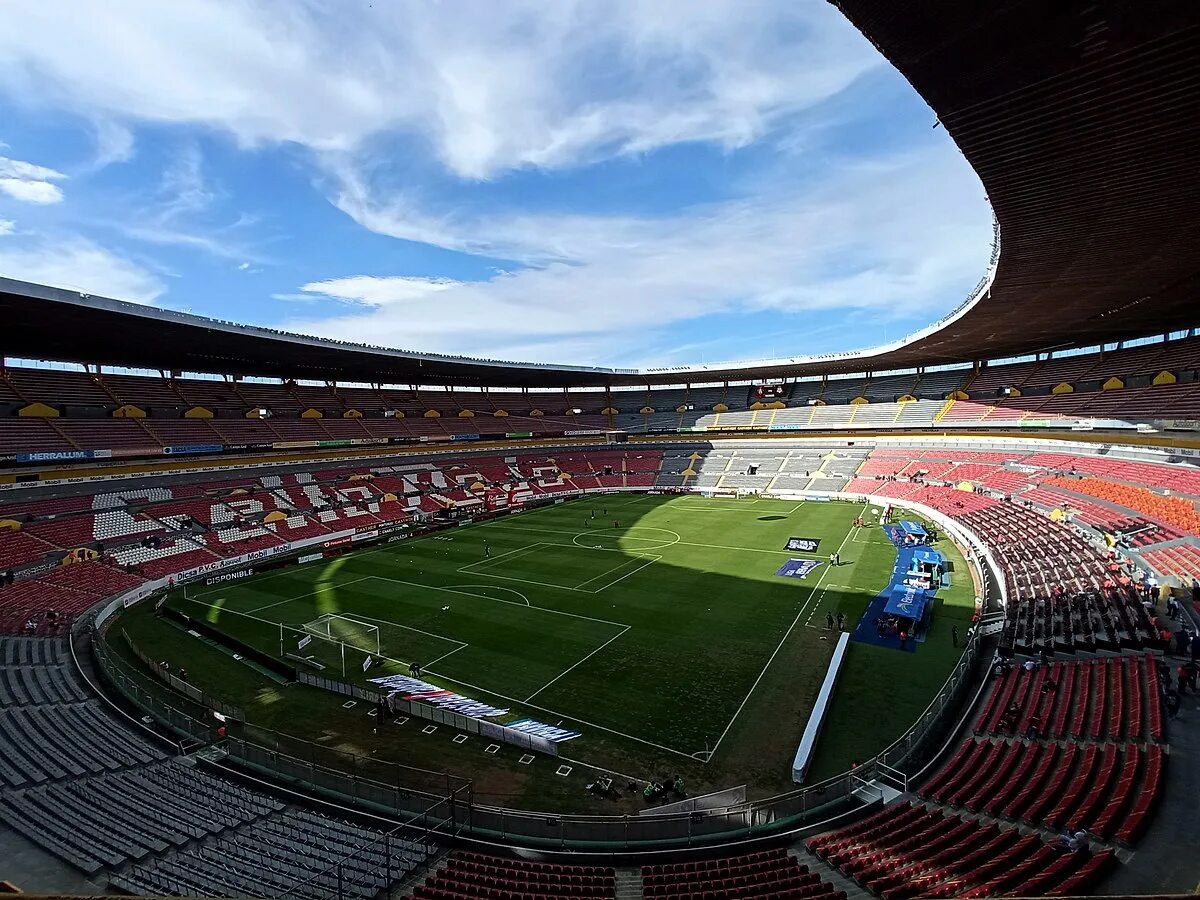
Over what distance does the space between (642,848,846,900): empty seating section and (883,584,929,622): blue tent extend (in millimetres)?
15306

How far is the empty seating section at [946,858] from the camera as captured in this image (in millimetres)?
9039

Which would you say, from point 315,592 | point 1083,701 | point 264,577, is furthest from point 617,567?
point 1083,701

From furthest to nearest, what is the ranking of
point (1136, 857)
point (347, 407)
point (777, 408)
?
point (777, 408) < point (347, 407) < point (1136, 857)

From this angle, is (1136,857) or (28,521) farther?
(28,521)

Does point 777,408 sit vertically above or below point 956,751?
above

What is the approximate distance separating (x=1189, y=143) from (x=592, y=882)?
20.0m

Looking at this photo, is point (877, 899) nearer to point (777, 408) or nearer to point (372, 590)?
point (372, 590)

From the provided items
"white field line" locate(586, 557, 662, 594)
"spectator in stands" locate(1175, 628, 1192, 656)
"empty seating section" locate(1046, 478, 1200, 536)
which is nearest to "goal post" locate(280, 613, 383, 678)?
"white field line" locate(586, 557, 662, 594)

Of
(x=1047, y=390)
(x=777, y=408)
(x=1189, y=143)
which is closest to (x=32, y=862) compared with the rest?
(x=1189, y=143)

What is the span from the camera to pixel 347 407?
61.6m

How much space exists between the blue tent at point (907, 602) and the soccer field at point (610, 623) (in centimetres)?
122

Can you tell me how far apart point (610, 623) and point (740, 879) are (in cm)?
1564

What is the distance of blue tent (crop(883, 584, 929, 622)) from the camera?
24.2m

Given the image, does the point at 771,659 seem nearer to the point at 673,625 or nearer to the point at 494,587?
the point at 673,625
